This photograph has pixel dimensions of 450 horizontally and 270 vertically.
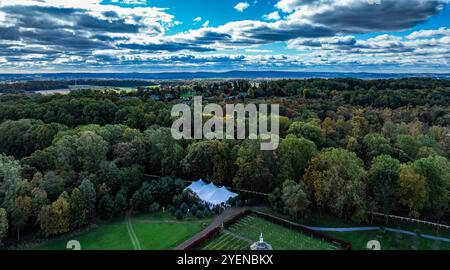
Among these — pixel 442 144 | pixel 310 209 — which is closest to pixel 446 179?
pixel 310 209

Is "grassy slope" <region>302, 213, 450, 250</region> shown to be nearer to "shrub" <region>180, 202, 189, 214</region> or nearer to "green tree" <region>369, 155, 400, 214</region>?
"green tree" <region>369, 155, 400, 214</region>

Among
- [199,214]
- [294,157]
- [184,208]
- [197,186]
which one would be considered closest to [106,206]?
[184,208]

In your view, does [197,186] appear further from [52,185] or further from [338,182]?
[338,182]

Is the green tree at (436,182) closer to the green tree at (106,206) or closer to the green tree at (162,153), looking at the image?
the green tree at (162,153)

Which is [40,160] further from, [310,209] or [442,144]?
[442,144]

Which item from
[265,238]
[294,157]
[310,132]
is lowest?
[265,238]

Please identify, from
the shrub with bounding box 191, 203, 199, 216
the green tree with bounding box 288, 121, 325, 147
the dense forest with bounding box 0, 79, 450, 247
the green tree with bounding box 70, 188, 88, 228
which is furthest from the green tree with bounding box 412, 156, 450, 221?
the green tree with bounding box 70, 188, 88, 228
